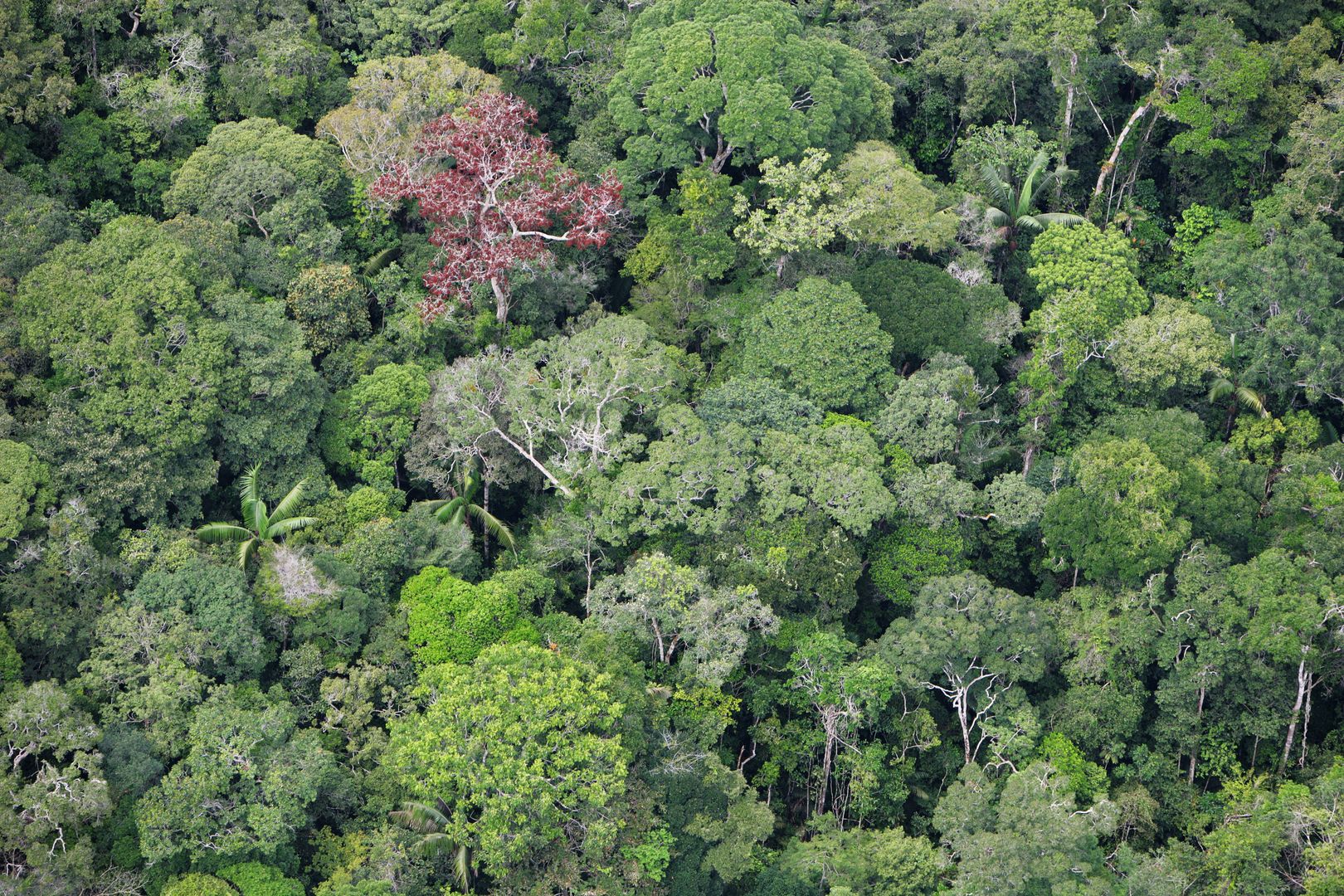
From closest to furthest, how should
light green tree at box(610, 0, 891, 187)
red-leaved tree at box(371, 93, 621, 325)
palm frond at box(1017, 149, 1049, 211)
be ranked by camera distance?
1. red-leaved tree at box(371, 93, 621, 325)
2. light green tree at box(610, 0, 891, 187)
3. palm frond at box(1017, 149, 1049, 211)

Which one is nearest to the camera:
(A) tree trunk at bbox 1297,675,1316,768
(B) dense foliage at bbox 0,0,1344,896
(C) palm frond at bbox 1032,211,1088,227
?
(B) dense foliage at bbox 0,0,1344,896

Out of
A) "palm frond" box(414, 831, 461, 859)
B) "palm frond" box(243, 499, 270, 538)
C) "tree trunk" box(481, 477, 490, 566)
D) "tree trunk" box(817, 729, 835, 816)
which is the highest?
"palm frond" box(243, 499, 270, 538)

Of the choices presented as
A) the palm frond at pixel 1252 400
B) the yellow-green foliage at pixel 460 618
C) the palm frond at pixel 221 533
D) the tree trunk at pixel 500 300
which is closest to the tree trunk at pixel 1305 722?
the palm frond at pixel 1252 400

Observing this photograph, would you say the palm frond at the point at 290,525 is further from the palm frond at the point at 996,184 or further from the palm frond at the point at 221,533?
the palm frond at the point at 996,184

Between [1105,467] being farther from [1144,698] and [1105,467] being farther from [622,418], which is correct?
[622,418]

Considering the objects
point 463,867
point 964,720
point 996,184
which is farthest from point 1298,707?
point 463,867

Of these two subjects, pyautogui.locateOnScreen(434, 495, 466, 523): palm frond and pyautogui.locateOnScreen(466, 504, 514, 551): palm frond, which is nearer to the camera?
pyautogui.locateOnScreen(434, 495, 466, 523): palm frond

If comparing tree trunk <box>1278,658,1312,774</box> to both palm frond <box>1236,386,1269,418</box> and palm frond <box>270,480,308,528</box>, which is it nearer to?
palm frond <box>1236,386,1269,418</box>

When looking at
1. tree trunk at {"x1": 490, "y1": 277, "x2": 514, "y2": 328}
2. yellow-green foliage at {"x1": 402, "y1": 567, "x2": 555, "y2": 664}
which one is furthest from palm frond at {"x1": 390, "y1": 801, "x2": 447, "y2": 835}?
tree trunk at {"x1": 490, "y1": 277, "x2": 514, "y2": 328}
